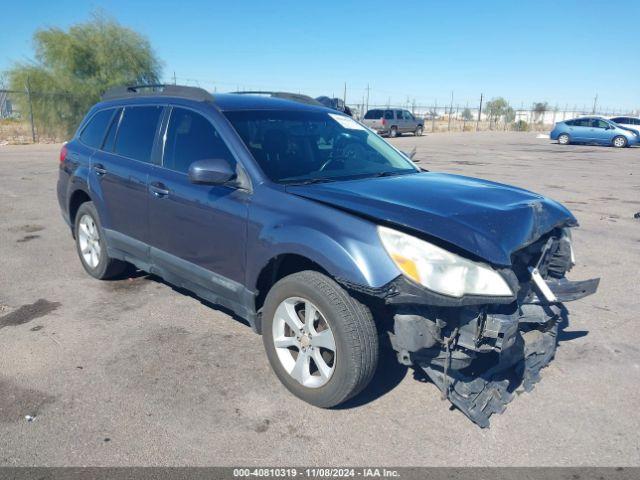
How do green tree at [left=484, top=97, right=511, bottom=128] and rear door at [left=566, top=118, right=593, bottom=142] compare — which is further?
green tree at [left=484, top=97, right=511, bottom=128]

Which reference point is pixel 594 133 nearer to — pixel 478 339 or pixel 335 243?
pixel 478 339

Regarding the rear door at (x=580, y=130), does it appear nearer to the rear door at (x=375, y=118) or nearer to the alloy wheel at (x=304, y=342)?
the rear door at (x=375, y=118)

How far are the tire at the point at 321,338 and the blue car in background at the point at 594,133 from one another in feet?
100

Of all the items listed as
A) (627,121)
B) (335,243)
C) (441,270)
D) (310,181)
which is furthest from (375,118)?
(441,270)

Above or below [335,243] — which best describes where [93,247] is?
below

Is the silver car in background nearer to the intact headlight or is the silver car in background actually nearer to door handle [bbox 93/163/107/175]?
door handle [bbox 93/163/107/175]

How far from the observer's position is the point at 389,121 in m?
33.5

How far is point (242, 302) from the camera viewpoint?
3.65 metres

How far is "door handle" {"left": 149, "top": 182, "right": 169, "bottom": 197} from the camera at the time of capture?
4.11 meters

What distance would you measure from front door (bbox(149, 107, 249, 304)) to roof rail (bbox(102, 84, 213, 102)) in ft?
→ 0.45

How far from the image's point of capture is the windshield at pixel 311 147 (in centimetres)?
374

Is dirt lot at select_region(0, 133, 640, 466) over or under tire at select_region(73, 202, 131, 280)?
under

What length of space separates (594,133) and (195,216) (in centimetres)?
3062

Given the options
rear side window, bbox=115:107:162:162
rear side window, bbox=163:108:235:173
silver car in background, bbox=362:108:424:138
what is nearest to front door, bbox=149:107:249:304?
rear side window, bbox=163:108:235:173
